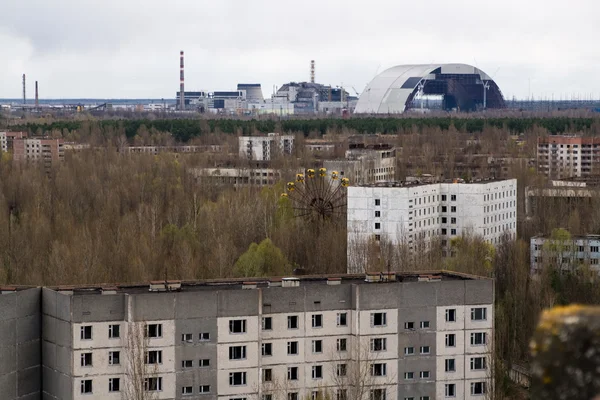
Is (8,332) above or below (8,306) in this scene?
below

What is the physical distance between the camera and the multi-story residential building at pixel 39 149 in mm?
41000

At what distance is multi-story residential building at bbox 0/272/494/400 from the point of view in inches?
368

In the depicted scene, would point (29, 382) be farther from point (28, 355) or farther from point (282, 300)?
point (282, 300)

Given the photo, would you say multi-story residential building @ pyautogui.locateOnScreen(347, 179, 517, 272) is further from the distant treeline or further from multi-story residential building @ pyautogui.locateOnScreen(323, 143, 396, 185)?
the distant treeline

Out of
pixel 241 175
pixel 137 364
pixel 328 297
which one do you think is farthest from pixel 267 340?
pixel 241 175

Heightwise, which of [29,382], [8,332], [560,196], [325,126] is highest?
[325,126]

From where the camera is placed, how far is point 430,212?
2211cm

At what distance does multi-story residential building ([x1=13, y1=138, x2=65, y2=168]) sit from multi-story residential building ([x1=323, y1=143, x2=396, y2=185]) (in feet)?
37.1

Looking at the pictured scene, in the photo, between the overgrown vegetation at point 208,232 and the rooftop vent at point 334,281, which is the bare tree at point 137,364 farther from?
the overgrown vegetation at point 208,232

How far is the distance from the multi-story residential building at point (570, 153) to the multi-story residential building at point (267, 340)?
28890mm

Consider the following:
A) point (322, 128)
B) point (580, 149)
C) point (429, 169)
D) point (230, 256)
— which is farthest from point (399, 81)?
point (230, 256)

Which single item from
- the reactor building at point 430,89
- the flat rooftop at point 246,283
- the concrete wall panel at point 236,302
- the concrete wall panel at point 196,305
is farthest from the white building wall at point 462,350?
the reactor building at point 430,89

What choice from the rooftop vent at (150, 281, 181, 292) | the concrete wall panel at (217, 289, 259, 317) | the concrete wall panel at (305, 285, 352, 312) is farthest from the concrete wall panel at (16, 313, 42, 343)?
the concrete wall panel at (305, 285, 352, 312)

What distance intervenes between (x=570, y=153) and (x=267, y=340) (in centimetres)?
3148
